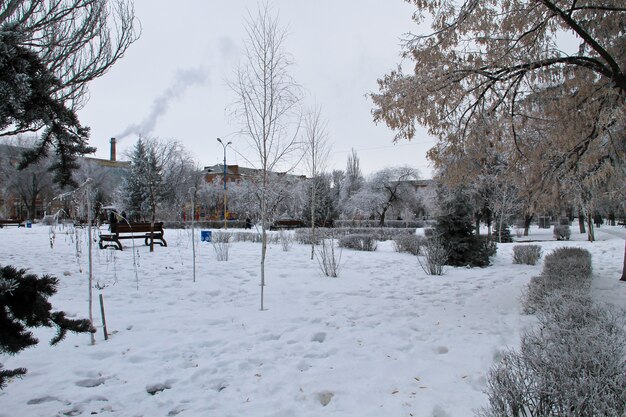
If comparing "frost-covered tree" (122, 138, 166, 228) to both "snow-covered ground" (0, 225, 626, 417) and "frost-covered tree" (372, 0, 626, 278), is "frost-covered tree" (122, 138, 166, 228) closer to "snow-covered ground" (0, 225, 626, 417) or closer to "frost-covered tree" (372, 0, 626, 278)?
"snow-covered ground" (0, 225, 626, 417)

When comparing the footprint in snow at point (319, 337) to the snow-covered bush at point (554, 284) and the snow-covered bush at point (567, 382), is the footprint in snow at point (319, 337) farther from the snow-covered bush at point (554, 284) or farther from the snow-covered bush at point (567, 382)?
the snow-covered bush at point (554, 284)

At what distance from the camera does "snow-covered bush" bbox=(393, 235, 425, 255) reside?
1297 cm

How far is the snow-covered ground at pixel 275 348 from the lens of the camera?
2932 mm

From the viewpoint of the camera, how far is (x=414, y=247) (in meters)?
13.0

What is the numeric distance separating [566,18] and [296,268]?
722 cm

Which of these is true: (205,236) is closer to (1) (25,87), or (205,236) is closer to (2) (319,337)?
(2) (319,337)

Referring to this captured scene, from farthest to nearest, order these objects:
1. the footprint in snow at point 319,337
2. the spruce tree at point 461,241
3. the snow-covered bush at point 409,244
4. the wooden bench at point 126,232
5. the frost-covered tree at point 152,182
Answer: the frost-covered tree at point 152,182, the snow-covered bush at point 409,244, the wooden bench at point 126,232, the spruce tree at point 461,241, the footprint in snow at point 319,337

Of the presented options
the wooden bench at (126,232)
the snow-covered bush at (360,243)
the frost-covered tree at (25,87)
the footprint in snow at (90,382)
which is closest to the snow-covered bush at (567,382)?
the footprint in snow at (90,382)

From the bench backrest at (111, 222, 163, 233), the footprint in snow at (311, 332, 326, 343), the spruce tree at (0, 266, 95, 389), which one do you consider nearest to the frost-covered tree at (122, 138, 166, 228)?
the bench backrest at (111, 222, 163, 233)

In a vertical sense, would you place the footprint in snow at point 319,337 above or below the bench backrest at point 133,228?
below

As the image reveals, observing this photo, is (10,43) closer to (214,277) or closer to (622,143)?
(214,277)

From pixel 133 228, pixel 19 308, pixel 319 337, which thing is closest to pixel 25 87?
pixel 19 308

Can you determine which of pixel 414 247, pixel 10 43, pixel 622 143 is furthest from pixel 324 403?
pixel 414 247

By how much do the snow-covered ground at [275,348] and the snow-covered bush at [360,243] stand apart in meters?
6.26
